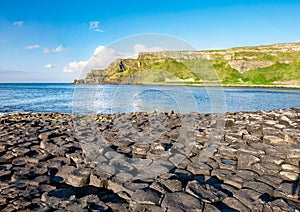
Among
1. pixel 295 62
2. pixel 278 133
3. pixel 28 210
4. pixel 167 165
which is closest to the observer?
pixel 28 210

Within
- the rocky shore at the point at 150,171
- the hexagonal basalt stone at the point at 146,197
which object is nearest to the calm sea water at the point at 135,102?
the rocky shore at the point at 150,171

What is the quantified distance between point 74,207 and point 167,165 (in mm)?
1929

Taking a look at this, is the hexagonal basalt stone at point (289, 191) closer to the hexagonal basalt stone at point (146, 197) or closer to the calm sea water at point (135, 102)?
the hexagonal basalt stone at point (146, 197)

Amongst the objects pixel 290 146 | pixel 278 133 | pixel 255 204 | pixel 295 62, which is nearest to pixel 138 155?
pixel 255 204

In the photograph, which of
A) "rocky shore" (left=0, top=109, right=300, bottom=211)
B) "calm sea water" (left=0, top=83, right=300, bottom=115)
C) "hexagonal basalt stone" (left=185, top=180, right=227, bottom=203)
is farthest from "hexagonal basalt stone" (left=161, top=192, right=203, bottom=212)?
"calm sea water" (left=0, top=83, right=300, bottom=115)

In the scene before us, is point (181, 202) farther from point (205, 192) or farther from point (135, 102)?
point (135, 102)

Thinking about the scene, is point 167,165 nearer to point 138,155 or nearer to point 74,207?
point 138,155

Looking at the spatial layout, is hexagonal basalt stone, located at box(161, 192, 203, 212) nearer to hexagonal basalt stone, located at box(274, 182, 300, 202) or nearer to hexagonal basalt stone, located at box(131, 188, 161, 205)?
hexagonal basalt stone, located at box(131, 188, 161, 205)

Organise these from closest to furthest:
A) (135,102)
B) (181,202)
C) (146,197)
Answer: (181,202) → (146,197) → (135,102)

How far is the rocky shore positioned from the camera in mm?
3041

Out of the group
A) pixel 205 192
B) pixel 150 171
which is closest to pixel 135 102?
pixel 150 171

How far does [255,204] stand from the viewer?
2.94 m

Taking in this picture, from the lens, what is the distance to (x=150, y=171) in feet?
13.5

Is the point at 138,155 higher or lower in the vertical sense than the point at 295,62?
lower
